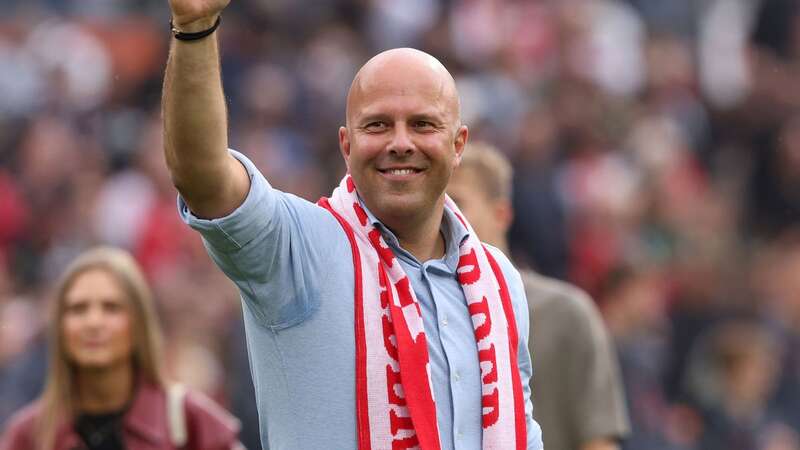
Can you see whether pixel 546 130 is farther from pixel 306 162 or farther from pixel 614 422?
pixel 614 422

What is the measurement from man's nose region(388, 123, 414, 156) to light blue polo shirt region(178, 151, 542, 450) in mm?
188

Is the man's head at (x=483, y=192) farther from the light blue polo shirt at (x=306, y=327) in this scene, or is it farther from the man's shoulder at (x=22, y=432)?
the light blue polo shirt at (x=306, y=327)

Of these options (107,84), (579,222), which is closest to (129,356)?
(579,222)

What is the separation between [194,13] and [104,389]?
3310 mm

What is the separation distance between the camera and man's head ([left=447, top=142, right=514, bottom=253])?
6344 millimetres

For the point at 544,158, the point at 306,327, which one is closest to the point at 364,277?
the point at 306,327

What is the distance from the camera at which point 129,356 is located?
22.6 ft

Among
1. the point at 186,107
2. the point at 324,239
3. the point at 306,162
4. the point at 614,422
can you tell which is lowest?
the point at 614,422

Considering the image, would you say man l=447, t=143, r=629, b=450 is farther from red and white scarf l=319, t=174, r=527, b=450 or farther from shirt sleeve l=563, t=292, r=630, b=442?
red and white scarf l=319, t=174, r=527, b=450

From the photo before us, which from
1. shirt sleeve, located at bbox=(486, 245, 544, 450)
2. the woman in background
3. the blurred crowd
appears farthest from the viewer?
the blurred crowd

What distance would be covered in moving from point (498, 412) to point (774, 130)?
1090 cm

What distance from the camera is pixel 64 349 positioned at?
6891 mm

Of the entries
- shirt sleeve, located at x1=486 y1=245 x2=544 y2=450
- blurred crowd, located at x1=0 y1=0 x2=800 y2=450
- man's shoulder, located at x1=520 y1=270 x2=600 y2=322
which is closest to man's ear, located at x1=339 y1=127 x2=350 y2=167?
shirt sleeve, located at x1=486 y1=245 x2=544 y2=450

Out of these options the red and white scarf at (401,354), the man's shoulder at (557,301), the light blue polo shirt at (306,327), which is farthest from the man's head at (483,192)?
the light blue polo shirt at (306,327)
